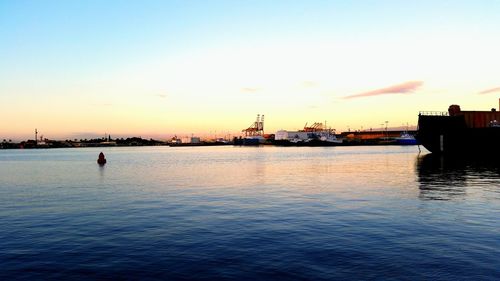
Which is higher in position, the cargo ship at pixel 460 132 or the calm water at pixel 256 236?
the cargo ship at pixel 460 132

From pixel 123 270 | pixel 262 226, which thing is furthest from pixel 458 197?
pixel 123 270

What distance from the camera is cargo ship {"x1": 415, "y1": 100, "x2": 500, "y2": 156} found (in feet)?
280

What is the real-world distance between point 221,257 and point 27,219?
14797 millimetres

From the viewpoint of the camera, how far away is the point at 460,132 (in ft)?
298

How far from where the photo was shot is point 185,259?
14.9 metres

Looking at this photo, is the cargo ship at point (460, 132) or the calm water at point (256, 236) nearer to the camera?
the calm water at point (256, 236)

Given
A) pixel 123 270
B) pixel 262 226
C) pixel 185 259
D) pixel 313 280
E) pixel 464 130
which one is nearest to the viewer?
pixel 313 280

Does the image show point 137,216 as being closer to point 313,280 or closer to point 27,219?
point 27,219

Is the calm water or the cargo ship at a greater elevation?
the cargo ship

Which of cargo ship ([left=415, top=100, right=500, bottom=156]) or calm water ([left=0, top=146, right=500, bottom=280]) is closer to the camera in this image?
calm water ([left=0, top=146, right=500, bottom=280])

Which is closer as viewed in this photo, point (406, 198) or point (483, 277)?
point (483, 277)

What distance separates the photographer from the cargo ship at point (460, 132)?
85.2m

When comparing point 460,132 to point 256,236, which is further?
point 460,132

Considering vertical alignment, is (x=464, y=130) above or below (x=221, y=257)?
above
